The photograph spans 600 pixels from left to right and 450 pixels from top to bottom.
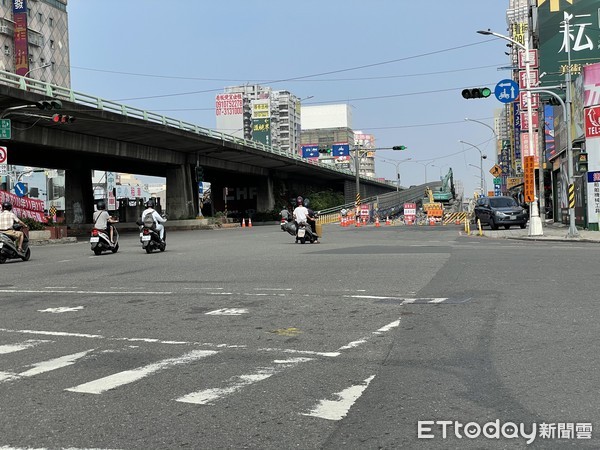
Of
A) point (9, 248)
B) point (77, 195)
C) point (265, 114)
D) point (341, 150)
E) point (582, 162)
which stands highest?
point (265, 114)

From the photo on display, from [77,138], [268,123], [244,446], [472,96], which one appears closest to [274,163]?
[77,138]

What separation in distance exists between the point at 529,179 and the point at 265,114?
136758 millimetres

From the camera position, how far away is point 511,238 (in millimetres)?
27203

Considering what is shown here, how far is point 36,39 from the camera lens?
299 feet

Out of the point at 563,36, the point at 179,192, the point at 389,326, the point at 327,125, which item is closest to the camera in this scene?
the point at 389,326

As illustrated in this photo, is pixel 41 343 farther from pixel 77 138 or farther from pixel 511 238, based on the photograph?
pixel 77 138

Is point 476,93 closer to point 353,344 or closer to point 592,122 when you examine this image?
point 592,122

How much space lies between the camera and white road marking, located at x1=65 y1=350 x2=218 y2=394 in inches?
197

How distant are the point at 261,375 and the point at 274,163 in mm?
68194

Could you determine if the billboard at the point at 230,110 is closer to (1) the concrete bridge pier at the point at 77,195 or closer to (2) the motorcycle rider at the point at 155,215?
(1) the concrete bridge pier at the point at 77,195

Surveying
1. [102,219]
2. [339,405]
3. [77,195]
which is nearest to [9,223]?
[102,219]

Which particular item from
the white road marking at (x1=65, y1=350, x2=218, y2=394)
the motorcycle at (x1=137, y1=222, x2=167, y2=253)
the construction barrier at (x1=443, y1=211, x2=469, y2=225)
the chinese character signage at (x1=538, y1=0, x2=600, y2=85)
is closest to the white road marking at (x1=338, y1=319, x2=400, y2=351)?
the white road marking at (x1=65, y1=350, x2=218, y2=394)

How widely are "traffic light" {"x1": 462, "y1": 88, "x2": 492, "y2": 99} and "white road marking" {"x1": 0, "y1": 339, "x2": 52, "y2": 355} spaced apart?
2282cm

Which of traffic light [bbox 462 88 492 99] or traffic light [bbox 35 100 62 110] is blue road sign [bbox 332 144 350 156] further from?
traffic light [bbox 462 88 492 99]
